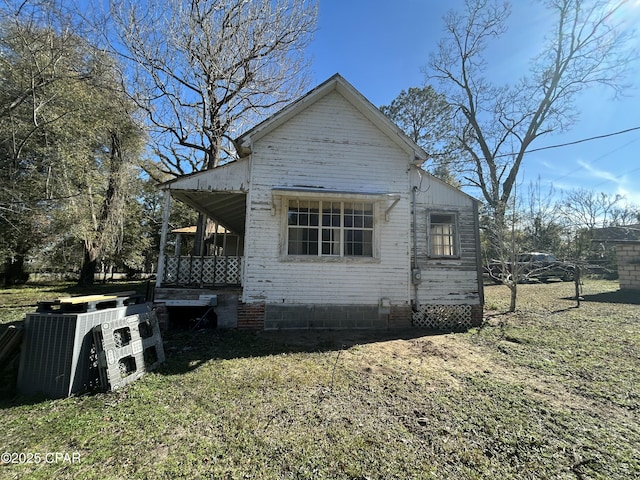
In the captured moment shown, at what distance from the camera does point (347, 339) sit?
723 centimetres

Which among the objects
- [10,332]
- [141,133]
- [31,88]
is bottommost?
[10,332]

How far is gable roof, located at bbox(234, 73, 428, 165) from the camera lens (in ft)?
26.9

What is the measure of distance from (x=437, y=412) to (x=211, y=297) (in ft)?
19.9

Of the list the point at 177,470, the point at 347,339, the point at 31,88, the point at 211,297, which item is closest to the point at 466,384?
the point at 347,339

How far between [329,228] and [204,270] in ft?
12.5

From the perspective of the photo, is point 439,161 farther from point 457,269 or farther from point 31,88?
point 31,88

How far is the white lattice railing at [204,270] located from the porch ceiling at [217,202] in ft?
6.04

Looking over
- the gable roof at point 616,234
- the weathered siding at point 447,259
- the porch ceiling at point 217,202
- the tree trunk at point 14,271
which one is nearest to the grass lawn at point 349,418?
the weathered siding at point 447,259

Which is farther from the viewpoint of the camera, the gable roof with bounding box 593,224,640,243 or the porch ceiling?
the gable roof with bounding box 593,224,640,243

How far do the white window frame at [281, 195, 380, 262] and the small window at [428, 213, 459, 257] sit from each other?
1.94 meters

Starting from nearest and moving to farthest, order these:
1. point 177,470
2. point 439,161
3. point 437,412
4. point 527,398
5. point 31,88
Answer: point 177,470, point 437,412, point 527,398, point 31,88, point 439,161

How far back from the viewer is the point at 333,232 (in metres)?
8.57

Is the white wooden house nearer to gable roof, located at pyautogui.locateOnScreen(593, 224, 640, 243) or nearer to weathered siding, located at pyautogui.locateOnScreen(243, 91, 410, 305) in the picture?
weathered siding, located at pyautogui.locateOnScreen(243, 91, 410, 305)

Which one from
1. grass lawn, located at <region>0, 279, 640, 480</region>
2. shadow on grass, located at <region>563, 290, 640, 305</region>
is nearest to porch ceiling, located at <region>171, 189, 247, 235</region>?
grass lawn, located at <region>0, 279, 640, 480</region>
